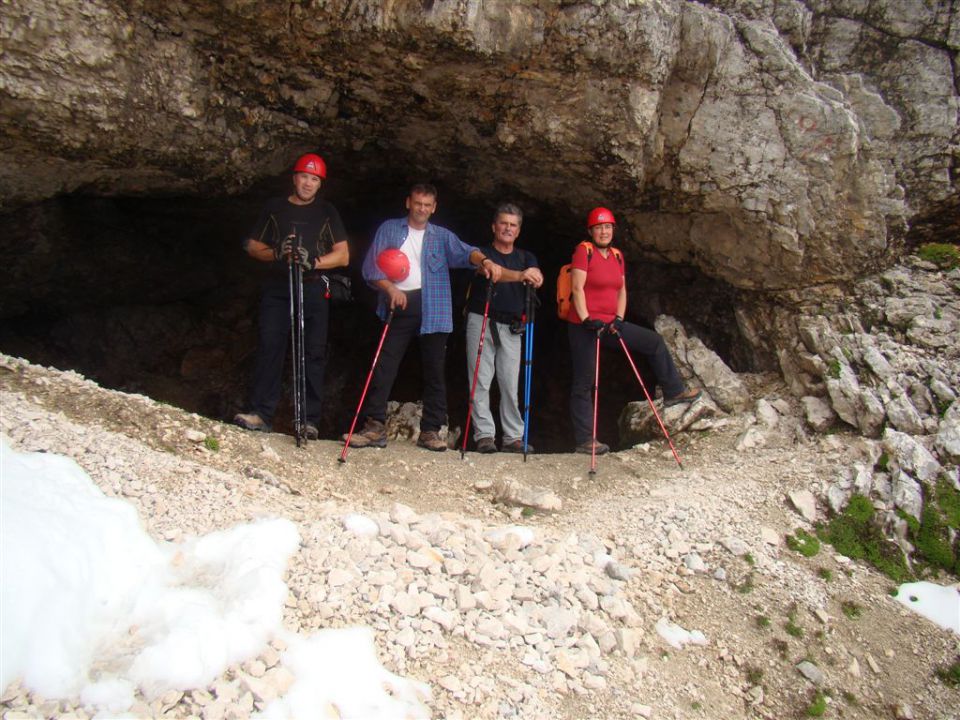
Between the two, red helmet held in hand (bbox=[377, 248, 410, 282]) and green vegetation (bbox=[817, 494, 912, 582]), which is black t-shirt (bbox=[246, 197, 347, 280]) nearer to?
red helmet held in hand (bbox=[377, 248, 410, 282])

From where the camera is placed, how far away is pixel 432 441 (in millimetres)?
8703

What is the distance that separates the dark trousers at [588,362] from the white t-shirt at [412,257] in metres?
1.94

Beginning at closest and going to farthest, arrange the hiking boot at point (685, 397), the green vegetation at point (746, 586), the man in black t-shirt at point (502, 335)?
1. the green vegetation at point (746, 586)
2. the man in black t-shirt at point (502, 335)
3. the hiking boot at point (685, 397)

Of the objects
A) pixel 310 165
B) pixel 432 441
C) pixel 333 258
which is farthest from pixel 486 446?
pixel 310 165

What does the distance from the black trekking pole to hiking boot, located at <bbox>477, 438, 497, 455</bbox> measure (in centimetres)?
206

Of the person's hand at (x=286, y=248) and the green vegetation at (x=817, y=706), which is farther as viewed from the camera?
the person's hand at (x=286, y=248)

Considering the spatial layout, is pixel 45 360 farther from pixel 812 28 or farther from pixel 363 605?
pixel 812 28

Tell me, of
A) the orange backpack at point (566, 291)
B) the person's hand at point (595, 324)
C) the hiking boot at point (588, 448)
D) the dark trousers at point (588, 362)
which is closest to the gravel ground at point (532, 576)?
the hiking boot at point (588, 448)

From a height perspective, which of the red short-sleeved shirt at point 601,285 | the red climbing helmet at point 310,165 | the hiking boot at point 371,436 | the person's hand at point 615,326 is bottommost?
the hiking boot at point 371,436

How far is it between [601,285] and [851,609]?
14.1 ft

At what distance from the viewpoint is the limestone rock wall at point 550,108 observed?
754 centimetres

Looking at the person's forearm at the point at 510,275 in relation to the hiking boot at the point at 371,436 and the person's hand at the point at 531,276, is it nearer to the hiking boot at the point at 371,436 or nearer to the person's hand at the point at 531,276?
the person's hand at the point at 531,276

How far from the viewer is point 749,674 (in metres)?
5.49

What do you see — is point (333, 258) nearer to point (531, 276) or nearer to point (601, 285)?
point (531, 276)
